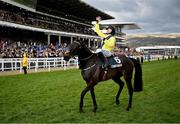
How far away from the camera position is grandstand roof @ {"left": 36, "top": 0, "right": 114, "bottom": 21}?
4047cm

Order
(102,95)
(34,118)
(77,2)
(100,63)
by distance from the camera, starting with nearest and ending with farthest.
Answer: (34,118), (100,63), (102,95), (77,2)

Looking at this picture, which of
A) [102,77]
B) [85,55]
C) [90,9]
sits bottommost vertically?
[102,77]

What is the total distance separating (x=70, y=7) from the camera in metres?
46.0

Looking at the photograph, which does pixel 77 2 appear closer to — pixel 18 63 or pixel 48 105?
pixel 18 63

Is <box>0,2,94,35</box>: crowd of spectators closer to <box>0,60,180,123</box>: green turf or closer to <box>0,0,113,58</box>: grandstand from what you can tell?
<box>0,0,113,58</box>: grandstand

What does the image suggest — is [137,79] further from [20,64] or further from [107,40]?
[20,64]

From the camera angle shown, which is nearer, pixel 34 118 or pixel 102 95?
pixel 34 118

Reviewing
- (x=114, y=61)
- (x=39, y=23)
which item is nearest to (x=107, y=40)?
(x=114, y=61)

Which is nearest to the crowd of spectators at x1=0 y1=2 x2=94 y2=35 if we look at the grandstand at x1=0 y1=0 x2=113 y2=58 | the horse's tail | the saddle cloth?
the grandstand at x1=0 y1=0 x2=113 y2=58

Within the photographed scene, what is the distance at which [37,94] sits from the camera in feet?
33.7

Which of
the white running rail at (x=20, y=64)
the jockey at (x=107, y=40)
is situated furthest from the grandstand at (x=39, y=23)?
the jockey at (x=107, y=40)

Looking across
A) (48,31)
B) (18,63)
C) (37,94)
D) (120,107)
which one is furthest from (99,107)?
(48,31)

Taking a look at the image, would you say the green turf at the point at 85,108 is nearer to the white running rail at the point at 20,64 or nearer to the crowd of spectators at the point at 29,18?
the white running rail at the point at 20,64

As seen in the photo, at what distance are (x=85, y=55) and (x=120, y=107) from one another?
1602 mm
